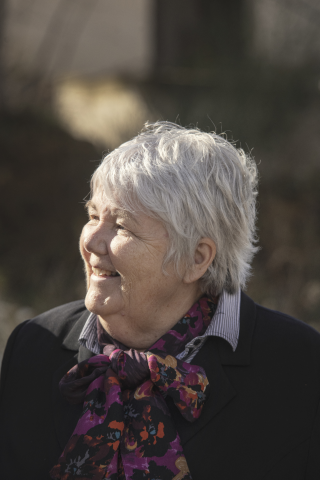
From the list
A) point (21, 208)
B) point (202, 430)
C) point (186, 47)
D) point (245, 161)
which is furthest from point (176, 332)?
point (186, 47)

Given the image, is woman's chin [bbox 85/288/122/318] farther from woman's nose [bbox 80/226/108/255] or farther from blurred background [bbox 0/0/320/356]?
blurred background [bbox 0/0/320/356]

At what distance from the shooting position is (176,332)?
72.9 inches

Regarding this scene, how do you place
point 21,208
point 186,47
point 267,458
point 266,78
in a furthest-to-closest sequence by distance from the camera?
point 186,47 → point 266,78 → point 21,208 → point 267,458

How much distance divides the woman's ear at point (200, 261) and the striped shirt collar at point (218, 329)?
168mm

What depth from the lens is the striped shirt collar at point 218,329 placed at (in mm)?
1828

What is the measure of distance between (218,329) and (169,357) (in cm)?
23

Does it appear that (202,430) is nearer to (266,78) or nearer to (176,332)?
(176,332)

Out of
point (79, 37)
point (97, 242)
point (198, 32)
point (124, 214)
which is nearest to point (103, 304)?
point (97, 242)

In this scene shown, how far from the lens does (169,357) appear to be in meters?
1.73

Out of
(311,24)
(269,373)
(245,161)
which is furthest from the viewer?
(311,24)

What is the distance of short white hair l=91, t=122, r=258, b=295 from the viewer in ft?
5.73

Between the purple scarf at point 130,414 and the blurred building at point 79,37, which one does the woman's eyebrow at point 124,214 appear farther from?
the blurred building at point 79,37

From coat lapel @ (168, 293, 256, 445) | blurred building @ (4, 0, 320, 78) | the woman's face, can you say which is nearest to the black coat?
coat lapel @ (168, 293, 256, 445)

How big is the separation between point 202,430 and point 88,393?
16.9 inches
